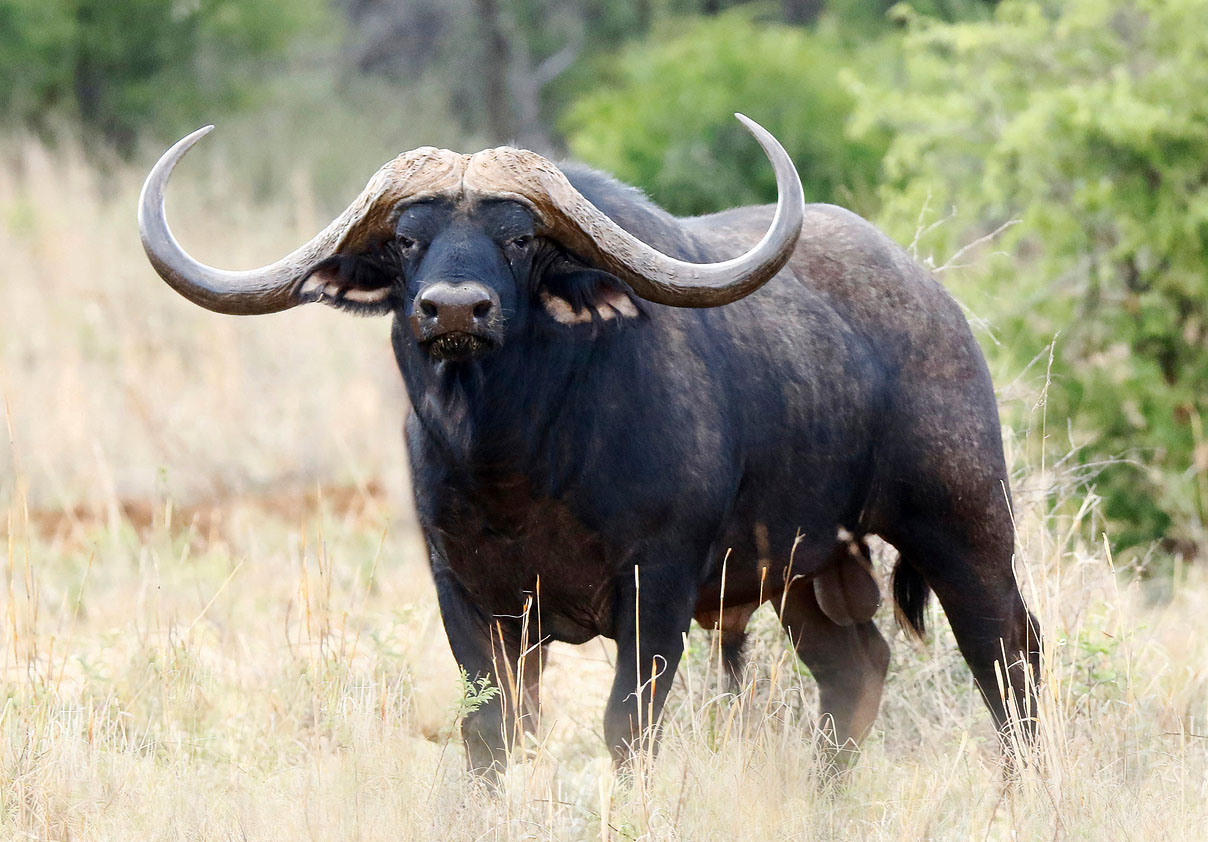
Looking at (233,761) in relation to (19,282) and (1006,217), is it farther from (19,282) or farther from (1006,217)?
(19,282)

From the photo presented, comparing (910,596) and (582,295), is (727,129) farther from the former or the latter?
(582,295)

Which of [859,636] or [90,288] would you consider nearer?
[859,636]

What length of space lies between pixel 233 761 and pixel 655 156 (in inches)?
424

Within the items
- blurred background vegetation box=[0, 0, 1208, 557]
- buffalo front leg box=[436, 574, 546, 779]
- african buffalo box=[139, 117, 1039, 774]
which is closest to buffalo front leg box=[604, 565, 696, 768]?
african buffalo box=[139, 117, 1039, 774]

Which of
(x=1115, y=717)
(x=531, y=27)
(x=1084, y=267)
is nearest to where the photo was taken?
(x=1115, y=717)

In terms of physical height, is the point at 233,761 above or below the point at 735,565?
below

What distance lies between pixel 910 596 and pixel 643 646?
1.36 metres

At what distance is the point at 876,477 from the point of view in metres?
4.97

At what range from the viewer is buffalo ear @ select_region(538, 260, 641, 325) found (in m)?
4.29

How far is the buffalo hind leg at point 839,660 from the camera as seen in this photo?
211 inches

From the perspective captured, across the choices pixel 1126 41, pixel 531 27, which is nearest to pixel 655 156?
pixel 1126 41

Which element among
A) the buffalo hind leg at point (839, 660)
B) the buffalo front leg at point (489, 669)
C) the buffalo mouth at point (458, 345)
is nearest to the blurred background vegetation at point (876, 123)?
the buffalo hind leg at point (839, 660)

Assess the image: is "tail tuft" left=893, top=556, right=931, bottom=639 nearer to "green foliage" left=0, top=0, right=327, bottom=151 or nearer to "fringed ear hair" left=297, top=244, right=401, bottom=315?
"fringed ear hair" left=297, top=244, right=401, bottom=315

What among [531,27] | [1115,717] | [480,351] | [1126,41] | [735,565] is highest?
[531,27]
